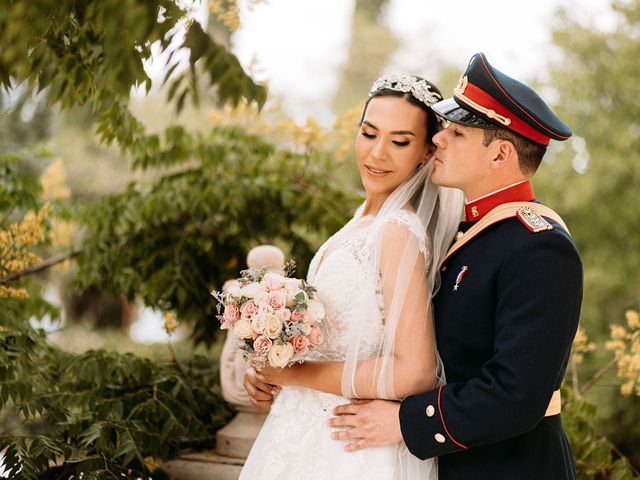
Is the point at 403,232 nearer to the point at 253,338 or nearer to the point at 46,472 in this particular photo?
the point at 253,338

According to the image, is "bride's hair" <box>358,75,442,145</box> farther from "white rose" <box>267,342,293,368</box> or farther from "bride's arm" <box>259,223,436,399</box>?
"white rose" <box>267,342,293,368</box>

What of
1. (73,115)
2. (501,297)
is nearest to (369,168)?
(501,297)

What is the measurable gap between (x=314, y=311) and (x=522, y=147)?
95 cm

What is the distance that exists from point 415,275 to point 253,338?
0.63 metres

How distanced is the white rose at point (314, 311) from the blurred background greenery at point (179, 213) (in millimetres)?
758

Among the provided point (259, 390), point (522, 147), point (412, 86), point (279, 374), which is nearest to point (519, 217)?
point (522, 147)

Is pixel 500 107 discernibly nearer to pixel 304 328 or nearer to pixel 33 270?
pixel 304 328

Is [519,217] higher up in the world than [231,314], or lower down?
higher up

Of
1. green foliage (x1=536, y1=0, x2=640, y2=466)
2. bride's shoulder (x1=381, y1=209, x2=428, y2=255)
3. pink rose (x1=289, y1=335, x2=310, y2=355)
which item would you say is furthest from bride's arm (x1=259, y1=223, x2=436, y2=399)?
green foliage (x1=536, y1=0, x2=640, y2=466)

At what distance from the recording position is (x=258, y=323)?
237 cm

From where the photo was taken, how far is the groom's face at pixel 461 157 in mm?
2475

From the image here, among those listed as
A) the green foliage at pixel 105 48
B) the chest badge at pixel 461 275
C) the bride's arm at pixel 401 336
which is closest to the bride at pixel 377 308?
the bride's arm at pixel 401 336

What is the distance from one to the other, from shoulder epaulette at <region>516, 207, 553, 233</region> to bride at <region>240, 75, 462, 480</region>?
0.39 meters

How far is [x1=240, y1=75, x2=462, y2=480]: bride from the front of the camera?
244cm
